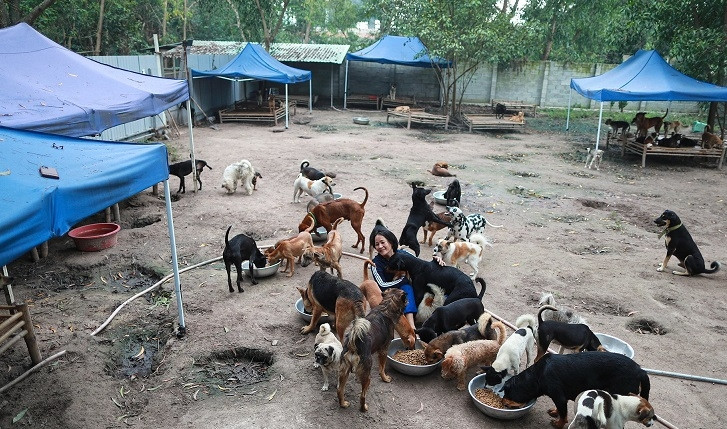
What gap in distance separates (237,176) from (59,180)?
7.45m

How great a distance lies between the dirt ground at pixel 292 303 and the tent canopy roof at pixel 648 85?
9.18 ft

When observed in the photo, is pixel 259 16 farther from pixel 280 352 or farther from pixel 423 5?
pixel 280 352

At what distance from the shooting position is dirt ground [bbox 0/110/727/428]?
4754 millimetres

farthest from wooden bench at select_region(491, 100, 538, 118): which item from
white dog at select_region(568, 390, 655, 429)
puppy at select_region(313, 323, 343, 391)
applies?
white dog at select_region(568, 390, 655, 429)

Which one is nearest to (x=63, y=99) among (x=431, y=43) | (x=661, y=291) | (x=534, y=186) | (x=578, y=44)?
(x=661, y=291)

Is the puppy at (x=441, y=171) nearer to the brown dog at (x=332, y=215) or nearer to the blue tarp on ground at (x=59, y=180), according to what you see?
the brown dog at (x=332, y=215)

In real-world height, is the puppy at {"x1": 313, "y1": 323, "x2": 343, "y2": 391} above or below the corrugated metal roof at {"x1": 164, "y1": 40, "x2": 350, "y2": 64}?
below

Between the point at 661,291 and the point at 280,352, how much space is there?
5830 millimetres

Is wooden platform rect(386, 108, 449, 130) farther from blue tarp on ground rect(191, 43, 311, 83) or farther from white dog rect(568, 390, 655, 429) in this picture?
white dog rect(568, 390, 655, 429)

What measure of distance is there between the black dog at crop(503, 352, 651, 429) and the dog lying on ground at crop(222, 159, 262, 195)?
8.56 m

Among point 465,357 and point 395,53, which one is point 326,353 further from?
point 395,53

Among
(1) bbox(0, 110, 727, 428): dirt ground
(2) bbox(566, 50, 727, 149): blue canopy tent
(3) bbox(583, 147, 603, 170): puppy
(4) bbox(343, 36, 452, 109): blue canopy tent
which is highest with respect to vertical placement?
(4) bbox(343, 36, 452, 109): blue canopy tent

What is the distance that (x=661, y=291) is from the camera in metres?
7.51

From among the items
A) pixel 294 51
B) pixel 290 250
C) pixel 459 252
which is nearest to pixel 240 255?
pixel 290 250
